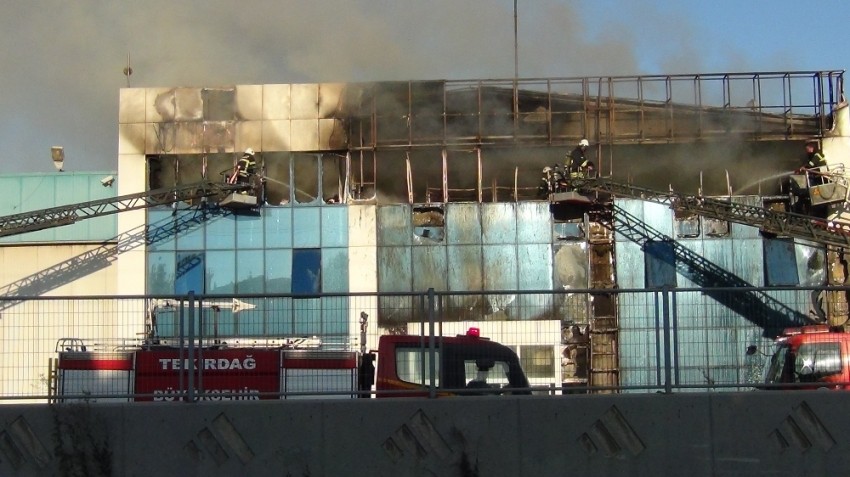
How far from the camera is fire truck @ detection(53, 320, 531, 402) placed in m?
10.2

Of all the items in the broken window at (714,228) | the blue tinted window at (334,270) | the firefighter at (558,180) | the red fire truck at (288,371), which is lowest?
the red fire truck at (288,371)

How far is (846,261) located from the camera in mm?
30641

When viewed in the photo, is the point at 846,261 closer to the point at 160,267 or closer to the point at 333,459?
the point at 160,267

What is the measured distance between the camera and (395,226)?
102 feet

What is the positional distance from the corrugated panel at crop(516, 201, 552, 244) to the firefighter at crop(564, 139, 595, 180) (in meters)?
1.43

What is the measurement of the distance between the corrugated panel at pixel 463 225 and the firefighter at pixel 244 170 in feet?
19.5

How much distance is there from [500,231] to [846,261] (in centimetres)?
1003

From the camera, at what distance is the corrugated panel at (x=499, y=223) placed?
102 feet

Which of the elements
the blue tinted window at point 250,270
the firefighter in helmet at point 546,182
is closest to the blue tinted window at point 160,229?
the blue tinted window at point 250,270

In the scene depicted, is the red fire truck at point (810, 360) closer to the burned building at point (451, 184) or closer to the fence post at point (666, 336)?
the fence post at point (666, 336)

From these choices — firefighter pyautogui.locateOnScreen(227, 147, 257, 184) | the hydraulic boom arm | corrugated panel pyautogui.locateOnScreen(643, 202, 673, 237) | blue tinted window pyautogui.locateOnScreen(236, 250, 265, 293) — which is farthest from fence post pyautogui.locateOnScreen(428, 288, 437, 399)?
firefighter pyautogui.locateOnScreen(227, 147, 257, 184)

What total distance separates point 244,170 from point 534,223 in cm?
866

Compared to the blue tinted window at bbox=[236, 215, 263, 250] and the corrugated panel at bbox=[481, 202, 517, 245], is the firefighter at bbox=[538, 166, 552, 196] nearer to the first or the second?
the corrugated panel at bbox=[481, 202, 517, 245]

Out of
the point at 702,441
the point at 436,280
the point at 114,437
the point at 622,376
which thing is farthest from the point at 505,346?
the point at 436,280
